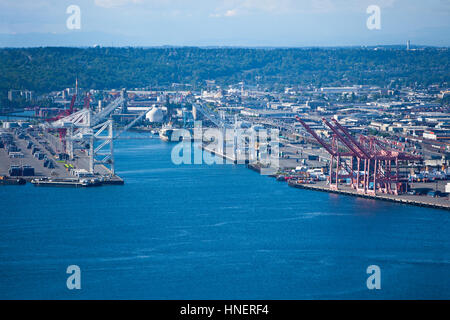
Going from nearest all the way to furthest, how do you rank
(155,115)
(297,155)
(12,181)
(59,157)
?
1. (12,181)
2. (59,157)
3. (297,155)
4. (155,115)

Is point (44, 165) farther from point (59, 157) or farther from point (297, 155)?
point (297, 155)

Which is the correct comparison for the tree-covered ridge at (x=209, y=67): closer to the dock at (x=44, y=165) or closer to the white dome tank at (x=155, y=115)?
the white dome tank at (x=155, y=115)

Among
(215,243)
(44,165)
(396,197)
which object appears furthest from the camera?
(44,165)

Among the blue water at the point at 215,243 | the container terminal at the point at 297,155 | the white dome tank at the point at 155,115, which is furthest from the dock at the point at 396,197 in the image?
the white dome tank at the point at 155,115

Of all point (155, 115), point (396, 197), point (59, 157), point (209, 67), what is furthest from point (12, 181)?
point (209, 67)

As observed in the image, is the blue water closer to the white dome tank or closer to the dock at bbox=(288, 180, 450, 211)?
the dock at bbox=(288, 180, 450, 211)
